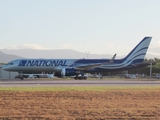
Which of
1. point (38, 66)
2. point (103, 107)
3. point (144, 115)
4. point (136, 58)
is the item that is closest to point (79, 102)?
point (103, 107)

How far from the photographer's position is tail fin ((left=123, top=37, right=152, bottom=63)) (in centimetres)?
6889

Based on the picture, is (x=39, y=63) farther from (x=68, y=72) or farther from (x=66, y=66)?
(x=68, y=72)

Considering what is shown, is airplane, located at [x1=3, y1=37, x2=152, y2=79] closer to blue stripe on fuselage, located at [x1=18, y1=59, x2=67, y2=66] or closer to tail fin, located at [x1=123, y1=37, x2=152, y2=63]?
blue stripe on fuselage, located at [x1=18, y1=59, x2=67, y2=66]

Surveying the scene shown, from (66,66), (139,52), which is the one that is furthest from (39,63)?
(139,52)

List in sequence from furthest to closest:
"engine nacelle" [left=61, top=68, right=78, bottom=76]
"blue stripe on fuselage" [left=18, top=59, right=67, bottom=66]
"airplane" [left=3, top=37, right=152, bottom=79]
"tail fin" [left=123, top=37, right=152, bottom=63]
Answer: "tail fin" [left=123, top=37, right=152, bottom=63]
"blue stripe on fuselage" [left=18, top=59, right=67, bottom=66]
"airplane" [left=3, top=37, right=152, bottom=79]
"engine nacelle" [left=61, top=68, right=78, bottom=76]

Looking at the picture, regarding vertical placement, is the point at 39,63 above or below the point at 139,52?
below

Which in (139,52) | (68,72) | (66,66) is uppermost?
(139,52)

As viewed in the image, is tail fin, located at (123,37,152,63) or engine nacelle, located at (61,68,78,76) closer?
engine nacelle, located at (61,68,78,76)

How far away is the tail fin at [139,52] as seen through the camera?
6889 cm

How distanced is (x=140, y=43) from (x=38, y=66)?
20881 millimetres

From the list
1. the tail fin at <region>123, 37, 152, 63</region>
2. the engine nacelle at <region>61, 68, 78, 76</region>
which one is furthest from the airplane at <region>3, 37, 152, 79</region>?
the tail fin at <region>123, 37, 152, 63</region>

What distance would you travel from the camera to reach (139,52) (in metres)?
69.9

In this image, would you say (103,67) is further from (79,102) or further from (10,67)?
(79,102)

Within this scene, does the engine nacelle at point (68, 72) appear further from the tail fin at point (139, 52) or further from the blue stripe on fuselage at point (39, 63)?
the tail fin at point (139, 52)
